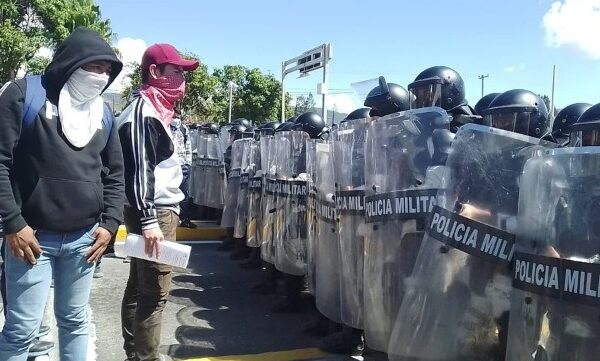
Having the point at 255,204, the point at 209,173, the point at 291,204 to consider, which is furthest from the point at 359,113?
the point at 209,173

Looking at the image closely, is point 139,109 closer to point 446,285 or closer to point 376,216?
point 376,216

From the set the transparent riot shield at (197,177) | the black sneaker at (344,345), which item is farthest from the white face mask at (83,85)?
the transparent riot shield at (197,177)

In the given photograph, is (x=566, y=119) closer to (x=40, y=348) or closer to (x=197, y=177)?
(x=40, y=348)

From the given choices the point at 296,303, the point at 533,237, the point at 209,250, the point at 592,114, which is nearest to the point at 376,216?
the point at 533,237

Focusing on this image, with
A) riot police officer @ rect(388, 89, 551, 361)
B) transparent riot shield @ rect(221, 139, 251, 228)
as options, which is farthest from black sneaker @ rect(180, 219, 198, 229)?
riot police officer @ rect(388, 89, 551, 361)

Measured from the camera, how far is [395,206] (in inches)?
135

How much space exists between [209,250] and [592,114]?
6.29 meters

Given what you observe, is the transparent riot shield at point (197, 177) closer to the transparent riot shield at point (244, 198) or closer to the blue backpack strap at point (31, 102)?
the transparent riot shield at point (244, 198)

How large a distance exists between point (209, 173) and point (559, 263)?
8602 millimetres

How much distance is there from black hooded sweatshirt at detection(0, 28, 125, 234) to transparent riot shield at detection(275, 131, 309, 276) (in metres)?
2.68

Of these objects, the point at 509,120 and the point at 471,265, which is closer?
the point at 471,265

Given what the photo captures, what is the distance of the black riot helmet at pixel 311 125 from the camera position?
6.65 metres

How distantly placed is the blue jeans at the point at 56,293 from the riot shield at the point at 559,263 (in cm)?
202

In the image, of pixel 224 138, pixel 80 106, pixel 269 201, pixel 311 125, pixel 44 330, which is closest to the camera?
pixel 80 106
